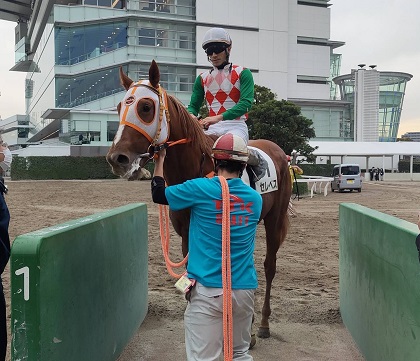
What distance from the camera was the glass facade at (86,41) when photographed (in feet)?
134

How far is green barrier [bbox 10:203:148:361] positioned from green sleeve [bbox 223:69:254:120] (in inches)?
48.1

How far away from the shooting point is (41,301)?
2.04 m

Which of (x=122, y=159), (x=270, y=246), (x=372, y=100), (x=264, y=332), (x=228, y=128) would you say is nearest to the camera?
(x=122, y=159)

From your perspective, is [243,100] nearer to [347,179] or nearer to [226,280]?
[226,280]

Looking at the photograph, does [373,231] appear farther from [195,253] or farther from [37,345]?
[37,345]

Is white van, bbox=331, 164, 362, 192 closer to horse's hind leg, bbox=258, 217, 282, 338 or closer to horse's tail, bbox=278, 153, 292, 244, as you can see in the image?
horse's tail, bbox=278, 153, 292, 244

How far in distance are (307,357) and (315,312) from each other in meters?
1.14

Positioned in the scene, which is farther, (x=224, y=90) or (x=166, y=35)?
(x=166, y=35)

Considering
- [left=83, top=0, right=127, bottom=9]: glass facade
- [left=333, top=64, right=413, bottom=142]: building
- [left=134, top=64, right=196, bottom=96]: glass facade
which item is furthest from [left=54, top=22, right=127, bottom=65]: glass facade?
[left=333, top=64, right=413, bottom=142]: building

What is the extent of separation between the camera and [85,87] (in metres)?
41.6

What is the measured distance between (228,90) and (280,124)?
2256 cm

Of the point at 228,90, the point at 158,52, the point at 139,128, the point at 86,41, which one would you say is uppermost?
the point at 86,41

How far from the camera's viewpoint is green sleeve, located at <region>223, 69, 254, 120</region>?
361 cm

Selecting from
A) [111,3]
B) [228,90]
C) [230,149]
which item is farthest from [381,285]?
[111,3]
